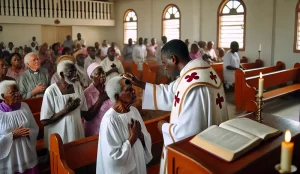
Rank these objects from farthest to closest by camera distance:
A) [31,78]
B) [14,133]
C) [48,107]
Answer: [31,78]
[48,107]
[14,133]

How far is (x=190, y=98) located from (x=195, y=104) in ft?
0.21

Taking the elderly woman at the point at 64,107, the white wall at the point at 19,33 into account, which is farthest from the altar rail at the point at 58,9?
the elderly woman at the point at 64,107

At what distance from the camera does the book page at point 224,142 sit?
1.65 metres

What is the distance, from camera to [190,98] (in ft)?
8.25

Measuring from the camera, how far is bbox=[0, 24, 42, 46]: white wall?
1516 centimetres

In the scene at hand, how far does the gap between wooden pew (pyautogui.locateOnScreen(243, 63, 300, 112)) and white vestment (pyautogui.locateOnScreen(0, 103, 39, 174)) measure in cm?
487

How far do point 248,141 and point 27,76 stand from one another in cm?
405

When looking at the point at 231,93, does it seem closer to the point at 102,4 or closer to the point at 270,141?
the point at 270,141

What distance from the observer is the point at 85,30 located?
18250 mm

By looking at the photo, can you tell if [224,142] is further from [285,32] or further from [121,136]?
[285,32]

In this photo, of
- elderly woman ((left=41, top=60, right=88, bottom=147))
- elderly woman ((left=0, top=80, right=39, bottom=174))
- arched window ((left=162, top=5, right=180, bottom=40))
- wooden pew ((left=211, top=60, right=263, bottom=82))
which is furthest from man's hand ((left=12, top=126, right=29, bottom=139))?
arched window ((left=162, top=5, right=180, bottom=40))

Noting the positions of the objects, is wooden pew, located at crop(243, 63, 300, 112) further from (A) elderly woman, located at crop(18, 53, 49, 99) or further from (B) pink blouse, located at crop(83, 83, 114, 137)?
(A) elderly woman, located at crop(18, 53, 49, 99)

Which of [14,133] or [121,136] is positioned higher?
[121,136]

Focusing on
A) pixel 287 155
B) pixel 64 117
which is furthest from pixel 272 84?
pixel 287 155
